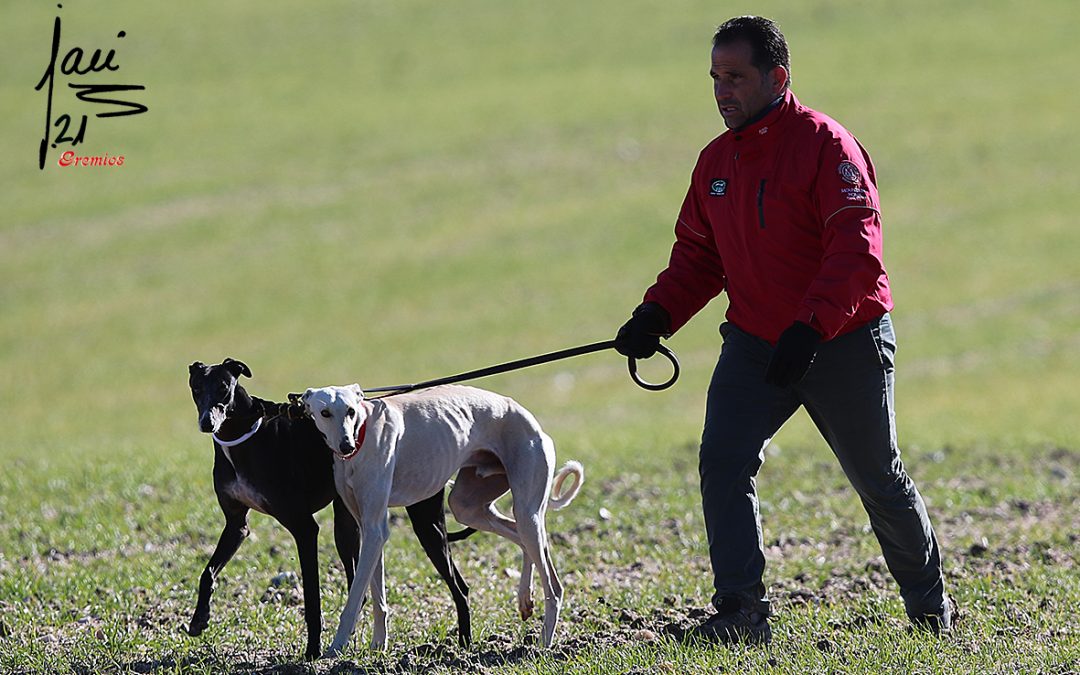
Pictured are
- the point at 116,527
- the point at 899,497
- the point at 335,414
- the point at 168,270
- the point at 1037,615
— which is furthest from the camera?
the point at 168,270

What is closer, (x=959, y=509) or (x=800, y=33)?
(x=959, y=509)

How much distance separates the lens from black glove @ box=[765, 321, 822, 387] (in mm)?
6016

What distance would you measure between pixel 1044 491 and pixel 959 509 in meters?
1.06

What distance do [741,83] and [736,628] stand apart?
233 cm

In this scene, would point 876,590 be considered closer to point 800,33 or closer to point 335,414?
point 335,414

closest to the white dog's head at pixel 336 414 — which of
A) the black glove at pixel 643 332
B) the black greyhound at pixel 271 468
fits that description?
the black greyhound at pixel 271 468

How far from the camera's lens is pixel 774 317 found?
6477 mm

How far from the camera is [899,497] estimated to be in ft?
21.5

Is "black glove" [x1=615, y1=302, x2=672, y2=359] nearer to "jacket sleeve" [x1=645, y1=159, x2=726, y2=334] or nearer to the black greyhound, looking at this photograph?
"jacket sleeve" [x1=645, y1=159, x2=726, y2=334]

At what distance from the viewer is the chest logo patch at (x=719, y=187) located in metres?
6.50

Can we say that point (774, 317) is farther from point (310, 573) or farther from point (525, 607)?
point (310, 573)

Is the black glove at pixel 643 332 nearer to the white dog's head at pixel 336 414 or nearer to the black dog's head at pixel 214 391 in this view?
the white dog's head at pixel 336 414

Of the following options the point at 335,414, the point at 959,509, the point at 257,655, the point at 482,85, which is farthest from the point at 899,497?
the point at 482,85

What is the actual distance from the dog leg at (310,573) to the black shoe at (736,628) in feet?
5.35
